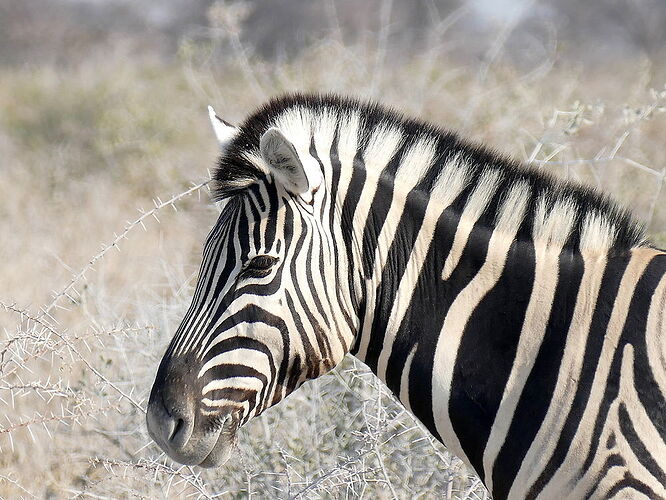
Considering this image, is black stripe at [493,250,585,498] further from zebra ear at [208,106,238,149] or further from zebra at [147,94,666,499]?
zebra ear at [208,106,238,149]

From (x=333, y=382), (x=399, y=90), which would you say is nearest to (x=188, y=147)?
(x=399, y=90)

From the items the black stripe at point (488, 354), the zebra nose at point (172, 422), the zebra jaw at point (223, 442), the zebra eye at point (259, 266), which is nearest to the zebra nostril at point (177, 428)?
the zebra nose at point (172, 422)

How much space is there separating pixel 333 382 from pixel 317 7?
90.2 ft

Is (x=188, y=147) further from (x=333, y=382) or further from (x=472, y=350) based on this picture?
(x=472, y=350)

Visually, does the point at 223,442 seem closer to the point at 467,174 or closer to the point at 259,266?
the point at 259,266

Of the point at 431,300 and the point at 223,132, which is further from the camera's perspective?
the point at 223,132

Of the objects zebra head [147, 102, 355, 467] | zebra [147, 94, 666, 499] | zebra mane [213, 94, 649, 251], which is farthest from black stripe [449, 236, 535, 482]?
zebra head [147, 102, 355, 467]

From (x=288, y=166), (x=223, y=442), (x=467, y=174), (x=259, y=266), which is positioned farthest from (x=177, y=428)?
(x=467, y=174)

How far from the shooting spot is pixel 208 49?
33.3 ft

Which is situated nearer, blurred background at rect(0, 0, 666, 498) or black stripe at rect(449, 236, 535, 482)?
black stripe at rect(449, 236, 535, 482)

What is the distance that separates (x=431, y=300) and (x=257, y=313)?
1.95ft

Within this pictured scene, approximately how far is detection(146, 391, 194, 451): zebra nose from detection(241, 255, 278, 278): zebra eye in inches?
18.6

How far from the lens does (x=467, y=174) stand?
3.06m

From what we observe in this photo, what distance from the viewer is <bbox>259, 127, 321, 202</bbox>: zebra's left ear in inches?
111
